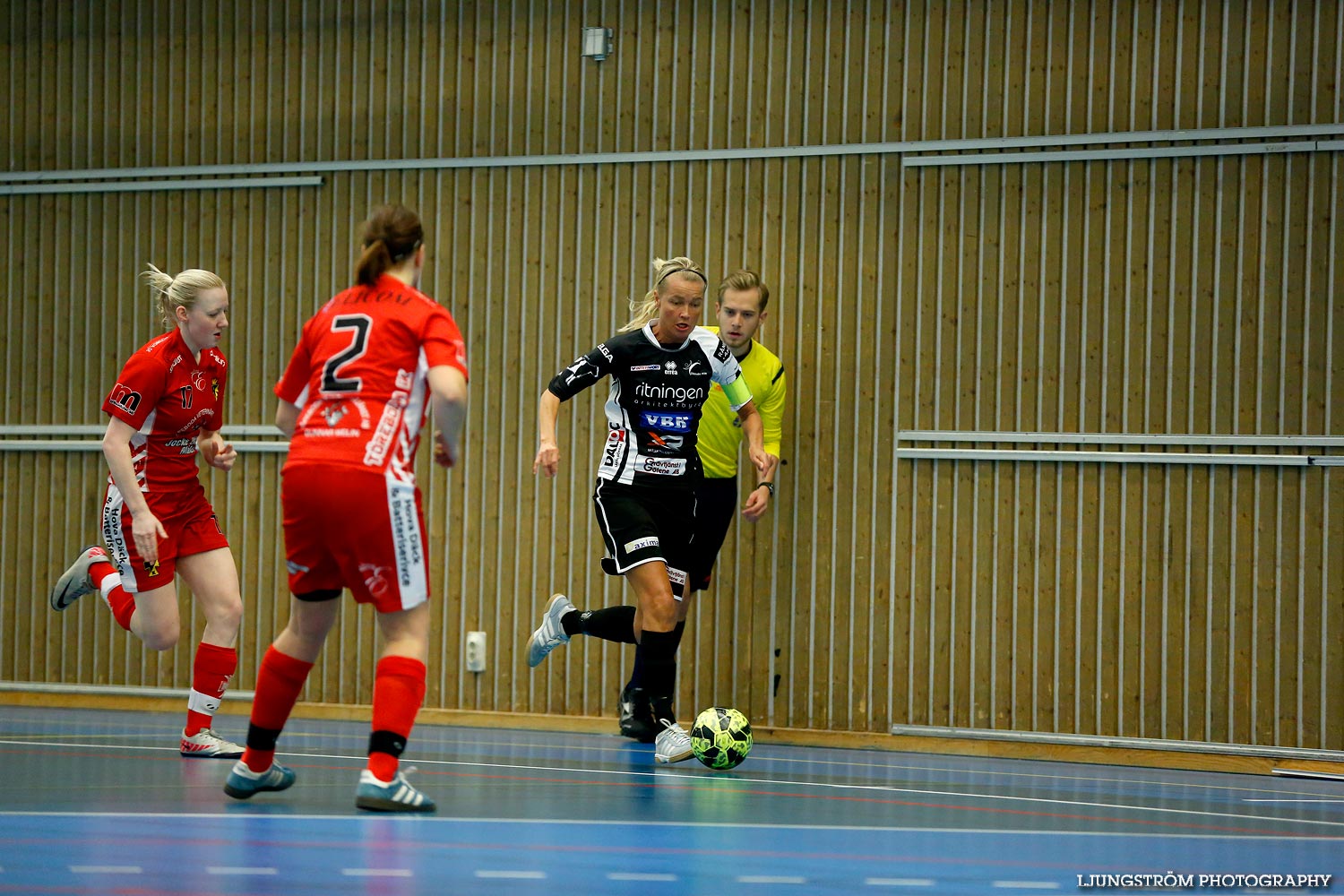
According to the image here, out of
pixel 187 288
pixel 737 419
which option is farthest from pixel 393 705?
pixel 737 419

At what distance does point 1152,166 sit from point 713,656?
3.51 metres

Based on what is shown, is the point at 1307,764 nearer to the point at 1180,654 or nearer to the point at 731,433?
the point at 1180,654

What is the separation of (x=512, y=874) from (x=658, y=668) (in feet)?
9.17

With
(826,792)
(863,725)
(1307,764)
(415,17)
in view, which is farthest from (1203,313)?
(415,17)

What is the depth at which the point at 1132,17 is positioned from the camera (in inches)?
308

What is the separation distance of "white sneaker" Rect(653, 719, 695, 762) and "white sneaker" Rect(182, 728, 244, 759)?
5.67ft

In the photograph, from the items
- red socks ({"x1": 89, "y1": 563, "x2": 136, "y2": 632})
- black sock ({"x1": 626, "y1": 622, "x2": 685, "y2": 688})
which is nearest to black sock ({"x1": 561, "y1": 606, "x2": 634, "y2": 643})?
black sock ({"x1": 626, "y1": 622, "x2": 685, "y2": 688})

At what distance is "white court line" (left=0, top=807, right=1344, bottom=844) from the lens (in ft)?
14.7

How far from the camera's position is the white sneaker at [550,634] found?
7.25 metres

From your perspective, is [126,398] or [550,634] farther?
[550,634]

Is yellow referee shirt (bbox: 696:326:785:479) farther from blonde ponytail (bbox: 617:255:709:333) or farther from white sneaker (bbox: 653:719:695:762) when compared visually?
white sneaker (bbox: 653:719:695:762)

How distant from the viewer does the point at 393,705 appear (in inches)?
171

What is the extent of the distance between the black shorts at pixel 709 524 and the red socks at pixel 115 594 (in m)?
2.71

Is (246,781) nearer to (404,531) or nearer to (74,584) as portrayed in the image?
(404,531)
